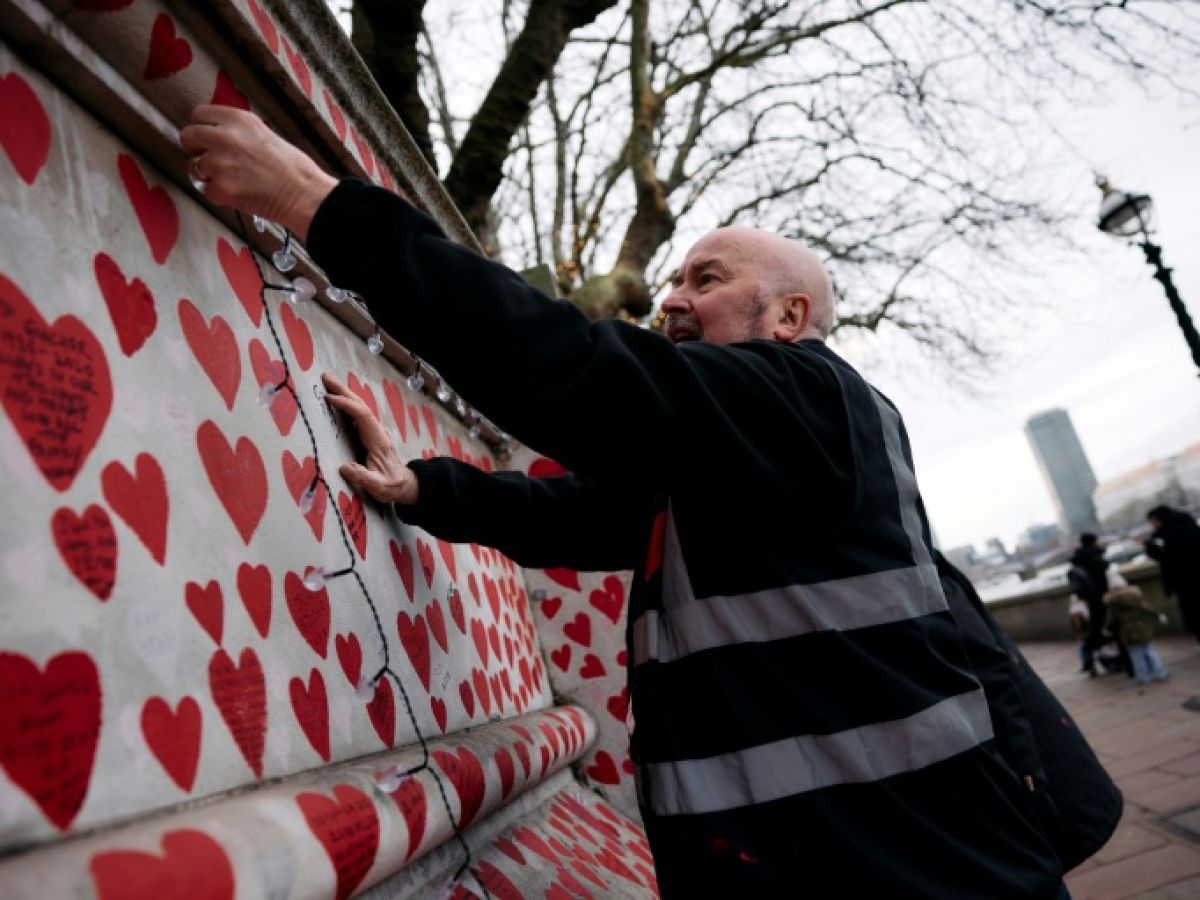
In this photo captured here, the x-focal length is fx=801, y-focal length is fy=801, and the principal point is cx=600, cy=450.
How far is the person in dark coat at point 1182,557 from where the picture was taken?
680cm

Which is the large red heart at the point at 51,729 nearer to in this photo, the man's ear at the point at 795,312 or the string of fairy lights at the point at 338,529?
the string of fairy lights at the point at 338,529

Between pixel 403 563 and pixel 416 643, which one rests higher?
pixel 403 563

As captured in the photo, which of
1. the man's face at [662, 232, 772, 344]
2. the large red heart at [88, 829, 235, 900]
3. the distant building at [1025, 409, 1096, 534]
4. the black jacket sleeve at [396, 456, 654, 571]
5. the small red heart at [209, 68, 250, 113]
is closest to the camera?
the large red heart at [88, 829, 235, 900]

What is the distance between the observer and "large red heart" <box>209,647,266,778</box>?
2.37 feet

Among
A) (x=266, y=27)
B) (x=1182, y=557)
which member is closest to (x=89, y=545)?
(x=266, y=27)

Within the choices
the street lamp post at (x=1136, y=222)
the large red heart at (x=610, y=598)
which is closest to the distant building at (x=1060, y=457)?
the street lamp post at (x=1136, y=222)

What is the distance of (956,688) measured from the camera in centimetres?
122

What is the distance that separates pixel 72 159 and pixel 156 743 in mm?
508

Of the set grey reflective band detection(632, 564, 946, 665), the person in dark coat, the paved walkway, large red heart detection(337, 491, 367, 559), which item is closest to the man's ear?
grey reflective band detection(632, 564, 946, 665)

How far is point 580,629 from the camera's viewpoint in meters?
2.51

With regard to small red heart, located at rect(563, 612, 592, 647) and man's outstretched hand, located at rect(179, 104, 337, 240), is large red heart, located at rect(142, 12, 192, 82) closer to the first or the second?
man's outstretched hand, located at rect(179, 104, 337, 240)

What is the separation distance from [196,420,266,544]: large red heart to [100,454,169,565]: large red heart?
9cm

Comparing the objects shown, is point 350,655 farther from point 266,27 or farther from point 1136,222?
point 1136,222

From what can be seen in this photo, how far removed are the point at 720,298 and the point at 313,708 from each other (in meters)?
1.10
